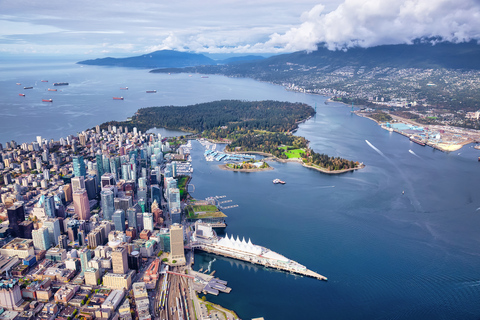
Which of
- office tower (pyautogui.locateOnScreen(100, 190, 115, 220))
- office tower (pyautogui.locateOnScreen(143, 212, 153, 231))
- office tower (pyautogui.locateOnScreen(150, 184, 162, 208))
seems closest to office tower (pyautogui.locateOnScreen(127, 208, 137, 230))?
office tower (pyautogui.locateOnScreen(143, 212, 153, 231))

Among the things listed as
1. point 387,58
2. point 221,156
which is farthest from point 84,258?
point 387,58

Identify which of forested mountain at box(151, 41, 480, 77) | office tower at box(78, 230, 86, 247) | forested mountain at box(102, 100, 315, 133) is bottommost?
office tower at box(78, 230, 86, 247)

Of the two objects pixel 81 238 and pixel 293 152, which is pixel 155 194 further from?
pixel 293 152

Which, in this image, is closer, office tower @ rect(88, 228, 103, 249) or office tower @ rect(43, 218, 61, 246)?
office tower @ rect(88, 228, 103, 249)

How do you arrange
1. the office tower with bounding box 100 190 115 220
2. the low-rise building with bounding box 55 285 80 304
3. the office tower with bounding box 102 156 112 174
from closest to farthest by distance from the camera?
the low-rise building with bounding box 55 285 80 304, the office tower with bounding box 100 190 115 220, the office tower with bounding box 102 156 112 174

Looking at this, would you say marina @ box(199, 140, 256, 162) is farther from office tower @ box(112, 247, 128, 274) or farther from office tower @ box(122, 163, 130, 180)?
office tower @ box(112, 247, 128, 274)

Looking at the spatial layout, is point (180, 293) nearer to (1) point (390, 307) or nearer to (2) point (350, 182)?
(1) point (390, 307)

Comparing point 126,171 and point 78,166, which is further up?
point 78,166
